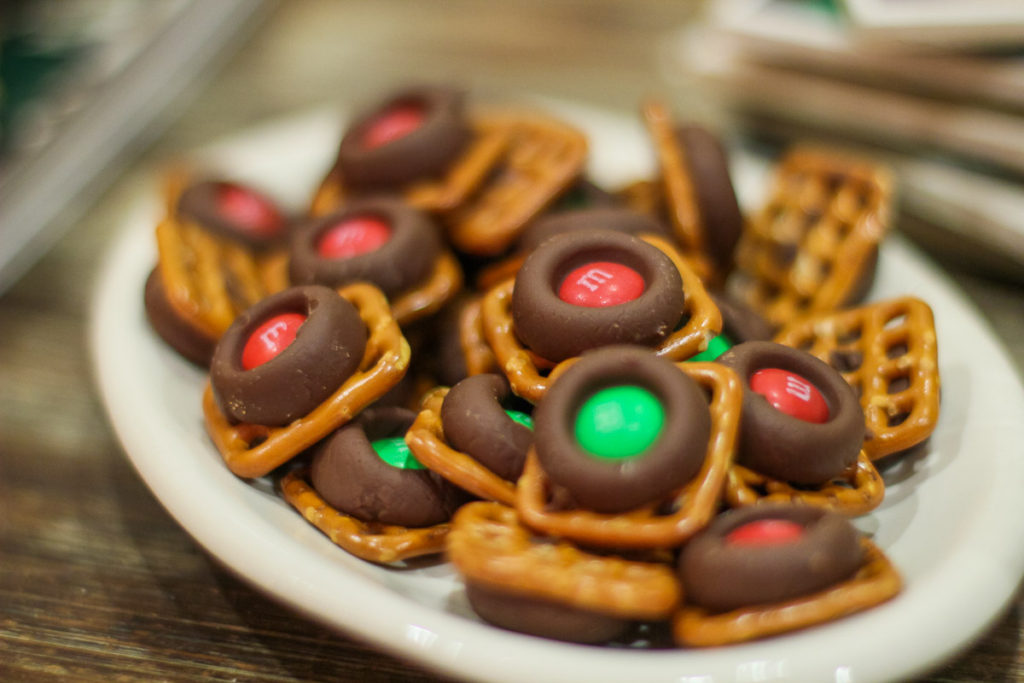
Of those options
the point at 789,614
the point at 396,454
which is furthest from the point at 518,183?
the point at 789,614

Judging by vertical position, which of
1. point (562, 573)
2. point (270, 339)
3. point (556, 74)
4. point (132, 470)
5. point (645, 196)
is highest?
point (270, 339)

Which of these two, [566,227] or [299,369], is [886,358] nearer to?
[566,227]

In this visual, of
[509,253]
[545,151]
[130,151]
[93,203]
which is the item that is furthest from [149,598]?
[130,151]

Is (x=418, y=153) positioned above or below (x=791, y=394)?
above

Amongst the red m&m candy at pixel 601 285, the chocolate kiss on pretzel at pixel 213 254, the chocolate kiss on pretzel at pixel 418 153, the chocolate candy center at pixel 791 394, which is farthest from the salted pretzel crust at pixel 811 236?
the chocolate kiss on pretzel at pixel 213 254

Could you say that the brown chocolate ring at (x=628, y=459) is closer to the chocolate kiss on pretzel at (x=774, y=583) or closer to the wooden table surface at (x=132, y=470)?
the chocolate kiss on pretzel at (x=774, y=583)

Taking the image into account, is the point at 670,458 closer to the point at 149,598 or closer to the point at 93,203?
the point at 149,598
